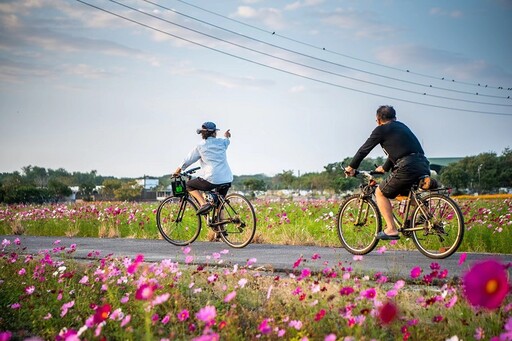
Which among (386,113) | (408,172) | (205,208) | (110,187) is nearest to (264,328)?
(408,172)

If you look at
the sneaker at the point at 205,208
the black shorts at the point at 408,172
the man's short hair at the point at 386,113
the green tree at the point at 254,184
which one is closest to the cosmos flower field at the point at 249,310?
the black shorts at the point at 408,172

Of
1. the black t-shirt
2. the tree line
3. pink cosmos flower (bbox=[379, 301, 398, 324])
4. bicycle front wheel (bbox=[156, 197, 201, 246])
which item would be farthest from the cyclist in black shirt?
the tree line

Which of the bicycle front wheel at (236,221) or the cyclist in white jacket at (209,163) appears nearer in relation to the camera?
the bicycle front wheel at (236,221)

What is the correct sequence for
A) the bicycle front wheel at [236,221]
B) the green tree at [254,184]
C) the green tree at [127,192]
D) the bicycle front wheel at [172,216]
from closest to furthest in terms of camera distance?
the bicycle front wheel at [236,221], the bicycle front wheel at [172,216], the green tree at [127,192], the green tree at [254,184]

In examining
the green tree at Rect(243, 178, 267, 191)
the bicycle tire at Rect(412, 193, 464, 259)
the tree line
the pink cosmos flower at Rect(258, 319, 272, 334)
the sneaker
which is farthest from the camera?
the green tree at Rect(243, 178, 267, 191)

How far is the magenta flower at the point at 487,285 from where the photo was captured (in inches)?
45.7

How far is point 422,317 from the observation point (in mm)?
3445

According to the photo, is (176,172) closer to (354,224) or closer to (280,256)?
(280,256)

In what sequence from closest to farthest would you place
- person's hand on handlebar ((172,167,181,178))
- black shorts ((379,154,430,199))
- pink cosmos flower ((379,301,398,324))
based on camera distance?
pink cosmos flower ((379,301,398,324)) < black shorts ((379,154,430,199)) < person's hand on handlebar ((172,167,181,178))

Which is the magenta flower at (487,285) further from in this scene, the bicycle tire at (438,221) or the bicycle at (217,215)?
the bicycle at (217,215)

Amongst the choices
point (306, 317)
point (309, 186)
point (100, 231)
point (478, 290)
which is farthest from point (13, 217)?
point (309, 186)

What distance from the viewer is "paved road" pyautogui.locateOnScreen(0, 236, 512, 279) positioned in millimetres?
5602

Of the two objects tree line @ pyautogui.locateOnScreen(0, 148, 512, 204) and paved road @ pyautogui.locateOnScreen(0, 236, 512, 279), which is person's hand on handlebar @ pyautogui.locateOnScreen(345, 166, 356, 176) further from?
tree line @ pyautogui.locateOnScreen(0, 148, 512, 204)

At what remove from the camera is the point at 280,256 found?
22.9ft
